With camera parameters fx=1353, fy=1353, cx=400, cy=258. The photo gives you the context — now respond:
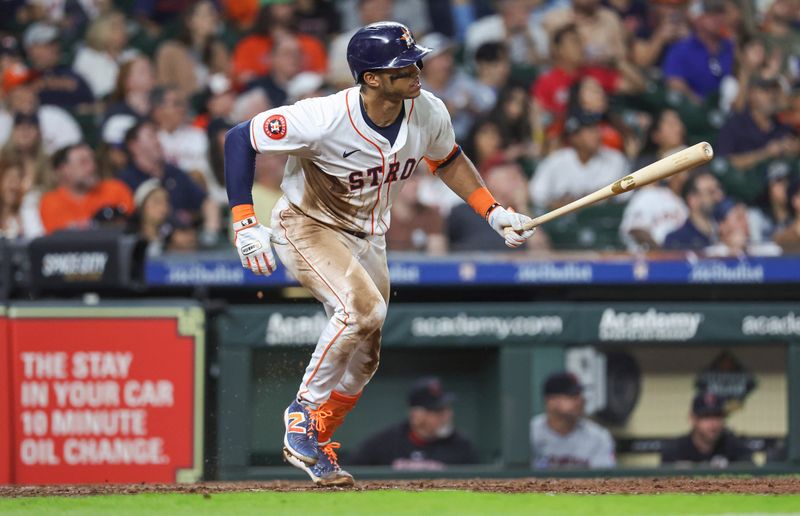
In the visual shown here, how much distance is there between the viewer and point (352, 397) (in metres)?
6.48

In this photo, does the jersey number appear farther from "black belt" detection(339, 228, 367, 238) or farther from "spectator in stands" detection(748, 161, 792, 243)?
"spectator in stands" detection(748, 161, 792, 243)

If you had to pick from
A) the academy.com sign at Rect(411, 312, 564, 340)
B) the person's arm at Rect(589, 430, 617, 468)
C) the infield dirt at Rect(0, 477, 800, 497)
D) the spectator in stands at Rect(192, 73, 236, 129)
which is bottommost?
the person's arm at Rect(589, 430, 617, 468)

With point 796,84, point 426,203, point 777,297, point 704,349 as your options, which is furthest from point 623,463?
point 796,84

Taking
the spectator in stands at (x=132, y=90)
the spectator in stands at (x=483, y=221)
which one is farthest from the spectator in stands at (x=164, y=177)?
the spectator in stands at (x=483, y=221)

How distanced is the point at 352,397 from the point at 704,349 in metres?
3.41

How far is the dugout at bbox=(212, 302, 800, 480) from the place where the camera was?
860cm

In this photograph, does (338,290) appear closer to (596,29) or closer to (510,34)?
(510,34)

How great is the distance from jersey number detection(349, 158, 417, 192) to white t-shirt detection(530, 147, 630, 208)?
4.34 meters

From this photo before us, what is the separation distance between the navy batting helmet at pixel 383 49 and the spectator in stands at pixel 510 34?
6.04 m

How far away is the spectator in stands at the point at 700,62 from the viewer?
12062 millimetres

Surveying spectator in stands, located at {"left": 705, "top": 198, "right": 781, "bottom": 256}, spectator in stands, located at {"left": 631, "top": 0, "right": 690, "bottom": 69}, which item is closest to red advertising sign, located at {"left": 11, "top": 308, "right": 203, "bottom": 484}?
spectator in stands, located at {"left": 705, "top": 198, "right": 781, "bottom": 256}

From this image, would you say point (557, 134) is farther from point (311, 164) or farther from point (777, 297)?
point (311, 164)

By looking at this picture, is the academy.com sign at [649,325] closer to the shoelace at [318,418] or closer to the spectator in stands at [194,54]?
the shoelace at [318,418]

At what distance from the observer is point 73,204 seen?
10133 millimetres
